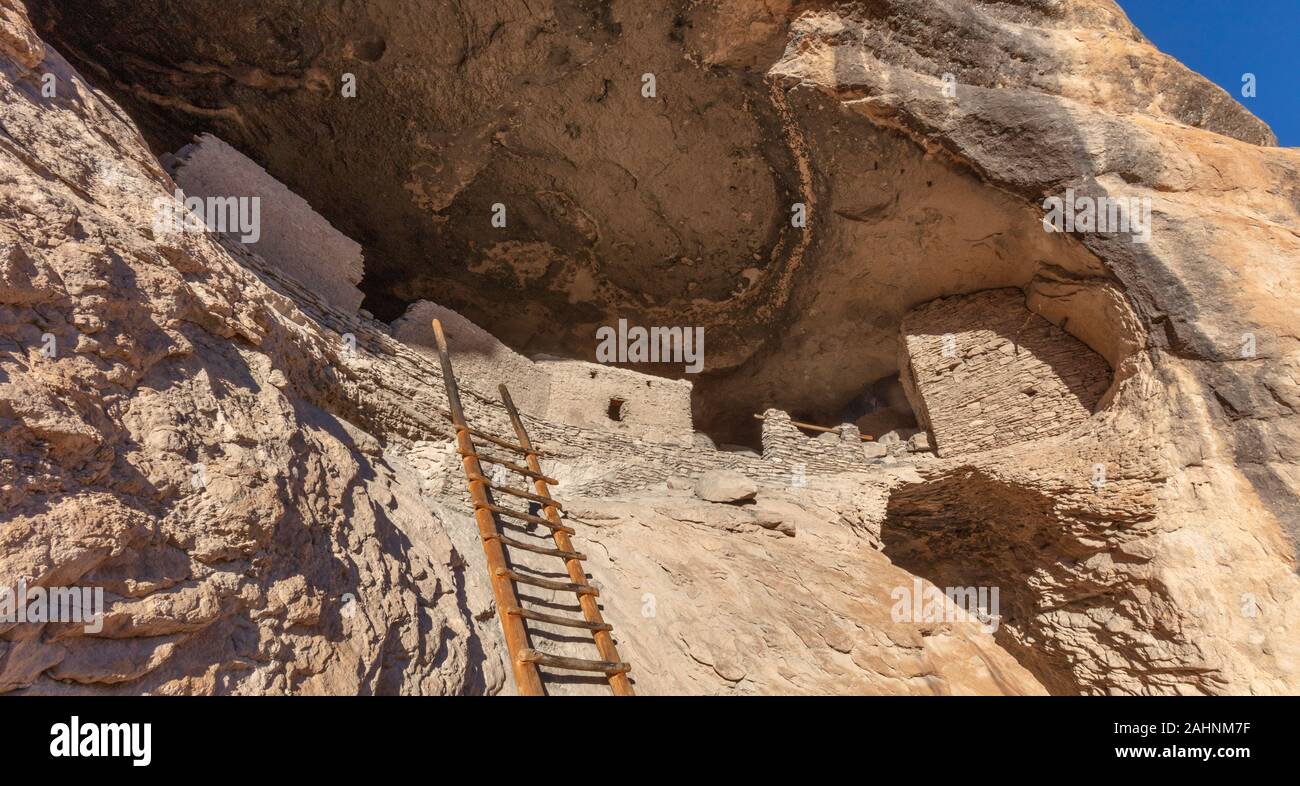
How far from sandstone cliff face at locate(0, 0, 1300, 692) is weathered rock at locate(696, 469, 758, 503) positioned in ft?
0.98

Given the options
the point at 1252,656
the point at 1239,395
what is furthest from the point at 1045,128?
the point at 1252,656

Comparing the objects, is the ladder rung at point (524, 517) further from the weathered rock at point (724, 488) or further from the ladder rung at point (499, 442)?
the weathered rock at point (724, 488)

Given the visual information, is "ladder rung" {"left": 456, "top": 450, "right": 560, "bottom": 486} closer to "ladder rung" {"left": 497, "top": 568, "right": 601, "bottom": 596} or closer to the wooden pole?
the wooden pole

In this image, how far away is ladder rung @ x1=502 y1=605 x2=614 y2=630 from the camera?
4.61 metres

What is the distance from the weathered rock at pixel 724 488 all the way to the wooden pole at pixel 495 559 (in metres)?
2.37

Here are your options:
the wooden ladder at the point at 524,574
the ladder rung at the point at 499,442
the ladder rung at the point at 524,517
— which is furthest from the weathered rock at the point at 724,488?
the ladder rung at the point at 524,517

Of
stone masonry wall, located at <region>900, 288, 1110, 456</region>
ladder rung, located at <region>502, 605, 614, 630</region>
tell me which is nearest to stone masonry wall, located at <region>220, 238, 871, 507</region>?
stone masonry wall, located at <region>900, 288, 1110, 456</region>

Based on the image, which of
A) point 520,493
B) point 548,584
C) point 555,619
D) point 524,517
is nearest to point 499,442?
point 520,493

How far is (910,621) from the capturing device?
6551mm

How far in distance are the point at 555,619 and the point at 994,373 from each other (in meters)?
5.92

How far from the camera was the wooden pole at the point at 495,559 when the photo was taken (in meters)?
4.31

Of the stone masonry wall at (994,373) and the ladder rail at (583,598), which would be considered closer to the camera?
the ladder rail at (583,598)

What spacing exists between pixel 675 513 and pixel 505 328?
17.1 ft

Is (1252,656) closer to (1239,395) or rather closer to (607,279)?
(1239,395)
